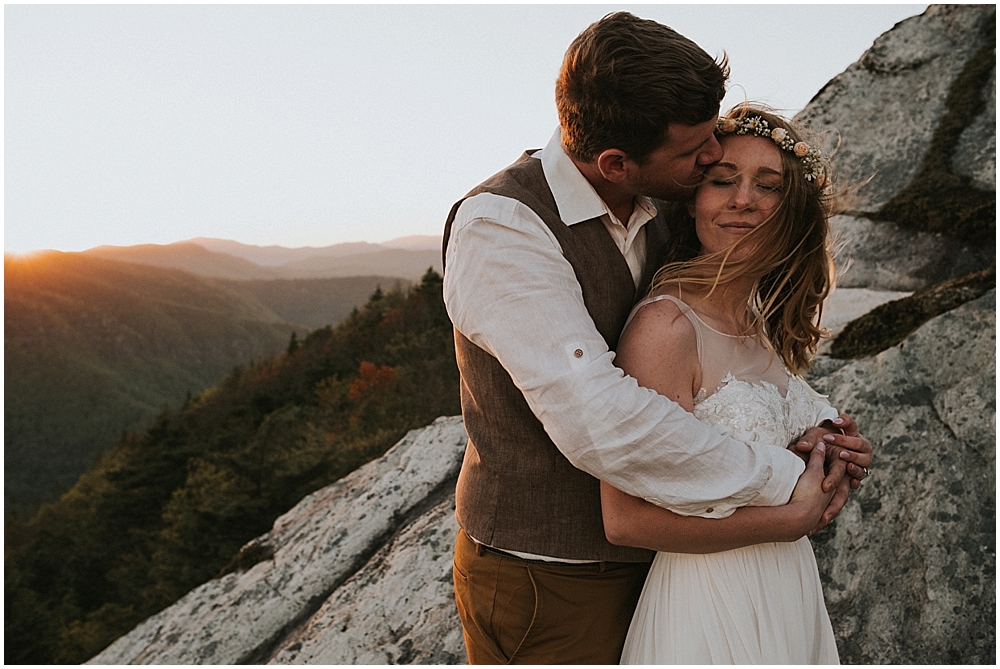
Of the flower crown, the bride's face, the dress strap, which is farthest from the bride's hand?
the flower crown

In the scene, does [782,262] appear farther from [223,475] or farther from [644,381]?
Answer: [223,475]


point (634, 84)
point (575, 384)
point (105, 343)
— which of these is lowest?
point (105, 343)

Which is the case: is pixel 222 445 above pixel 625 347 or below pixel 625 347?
below

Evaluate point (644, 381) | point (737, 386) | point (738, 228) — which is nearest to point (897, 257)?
point (738, 228)

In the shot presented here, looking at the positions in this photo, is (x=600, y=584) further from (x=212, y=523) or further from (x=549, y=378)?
(x=212, y=523)

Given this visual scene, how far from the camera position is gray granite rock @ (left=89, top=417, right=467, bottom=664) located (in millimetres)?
3746

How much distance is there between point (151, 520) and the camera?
1473 centimetres

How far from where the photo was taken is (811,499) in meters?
2.01

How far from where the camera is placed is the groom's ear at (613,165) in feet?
6.75

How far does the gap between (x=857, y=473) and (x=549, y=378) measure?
1.05m

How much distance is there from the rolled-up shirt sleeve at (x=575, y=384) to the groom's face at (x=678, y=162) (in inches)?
14.3

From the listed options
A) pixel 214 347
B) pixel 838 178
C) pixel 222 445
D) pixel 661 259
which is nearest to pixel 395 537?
pixel 661 259

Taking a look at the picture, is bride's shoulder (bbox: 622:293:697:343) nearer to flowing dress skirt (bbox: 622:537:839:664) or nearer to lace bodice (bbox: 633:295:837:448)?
lace bodice (bbox: 633:295:837:448)

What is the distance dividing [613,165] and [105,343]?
218ft
